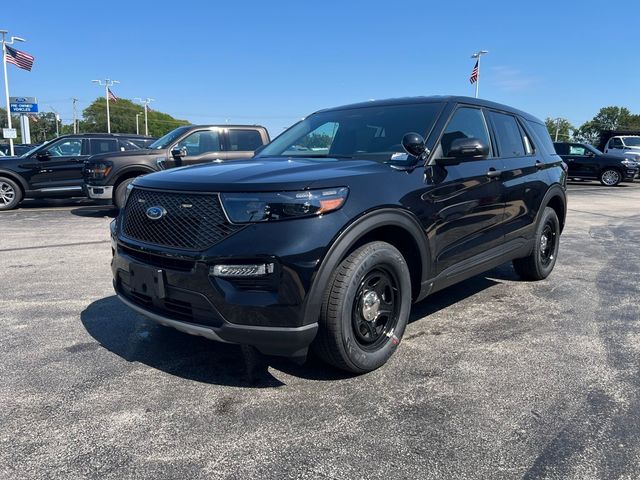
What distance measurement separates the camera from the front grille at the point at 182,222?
9.08 ft

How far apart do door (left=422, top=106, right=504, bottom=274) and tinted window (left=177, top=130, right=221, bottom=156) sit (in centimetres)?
700

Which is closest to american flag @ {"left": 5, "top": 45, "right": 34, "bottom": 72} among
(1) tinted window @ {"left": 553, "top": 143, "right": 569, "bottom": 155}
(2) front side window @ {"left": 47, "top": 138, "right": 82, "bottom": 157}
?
(2) front side window @ {"left": 47, "top": 138, "right": 82, "bottom": 157}

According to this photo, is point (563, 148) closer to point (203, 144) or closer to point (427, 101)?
point (203, 144)

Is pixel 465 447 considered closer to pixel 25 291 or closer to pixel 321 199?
pixel 321 199

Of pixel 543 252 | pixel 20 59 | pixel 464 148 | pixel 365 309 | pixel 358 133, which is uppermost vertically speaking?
pixel 20 59

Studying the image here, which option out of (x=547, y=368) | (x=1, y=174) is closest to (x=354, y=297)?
(x=547, y=368)

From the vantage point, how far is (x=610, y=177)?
2139cm

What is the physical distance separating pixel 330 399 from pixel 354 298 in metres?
0.59

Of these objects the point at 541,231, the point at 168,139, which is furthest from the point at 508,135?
the point at 168,139

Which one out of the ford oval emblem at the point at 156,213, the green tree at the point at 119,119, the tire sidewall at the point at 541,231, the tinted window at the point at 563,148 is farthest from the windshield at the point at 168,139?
the green tree at the point at 119,119

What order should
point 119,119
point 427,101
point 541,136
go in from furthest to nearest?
1. point 119,119
2. point 541,136
3. point 427,101

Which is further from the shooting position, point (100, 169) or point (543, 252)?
point (100, 169)

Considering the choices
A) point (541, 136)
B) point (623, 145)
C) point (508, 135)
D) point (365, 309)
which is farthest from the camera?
point (623, 145)

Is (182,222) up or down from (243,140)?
down
